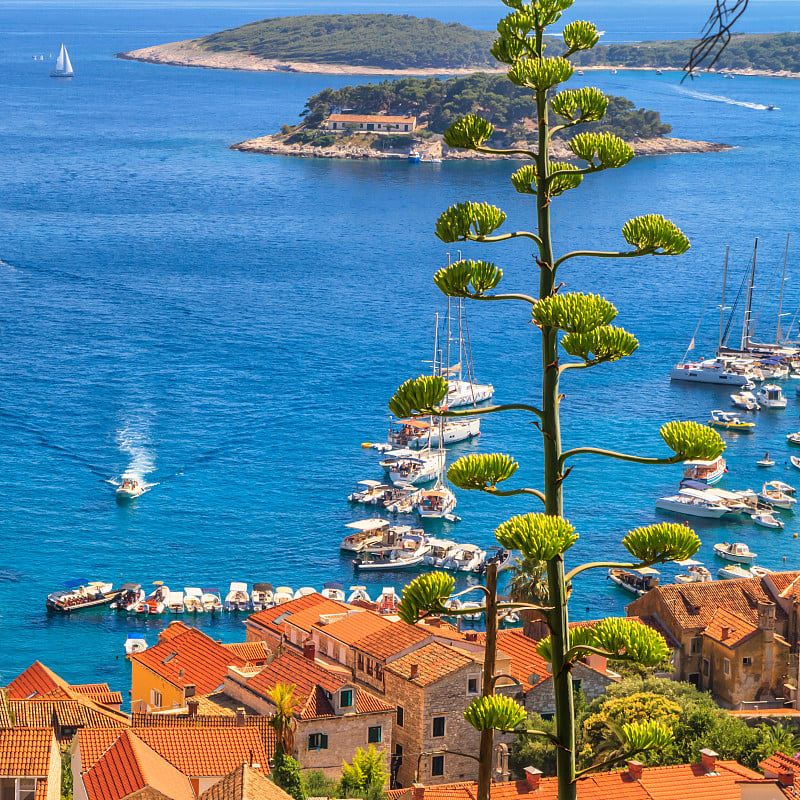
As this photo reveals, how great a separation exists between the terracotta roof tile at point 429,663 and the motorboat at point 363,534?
28938 mm

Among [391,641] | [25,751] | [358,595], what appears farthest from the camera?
[358,595]

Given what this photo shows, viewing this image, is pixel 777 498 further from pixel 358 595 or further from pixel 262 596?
pixel 262 596

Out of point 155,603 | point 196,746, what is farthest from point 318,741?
point 155,603

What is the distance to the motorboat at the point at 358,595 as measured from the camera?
5919cm

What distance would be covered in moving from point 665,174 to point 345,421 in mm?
115218

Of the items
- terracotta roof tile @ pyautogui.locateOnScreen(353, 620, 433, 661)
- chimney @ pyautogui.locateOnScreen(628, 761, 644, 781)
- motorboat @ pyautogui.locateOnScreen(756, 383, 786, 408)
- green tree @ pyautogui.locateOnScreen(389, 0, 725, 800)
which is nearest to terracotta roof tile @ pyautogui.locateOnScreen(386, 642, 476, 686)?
terracotta roof tile @ pyautogui.locateOnScreen(353, 620, 433, 661)

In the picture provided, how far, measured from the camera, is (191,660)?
44688 millimetres

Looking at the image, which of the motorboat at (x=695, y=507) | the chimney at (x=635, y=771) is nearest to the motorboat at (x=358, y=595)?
the motorboat at (x=695, y=507)

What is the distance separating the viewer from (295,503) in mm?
73438

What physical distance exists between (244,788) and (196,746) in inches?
231

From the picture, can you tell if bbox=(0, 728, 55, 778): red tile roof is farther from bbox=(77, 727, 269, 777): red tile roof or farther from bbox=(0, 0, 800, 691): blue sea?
bbox=(0, 0, 800, 691): blue sea

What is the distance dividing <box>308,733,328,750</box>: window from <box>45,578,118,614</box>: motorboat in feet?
89.4

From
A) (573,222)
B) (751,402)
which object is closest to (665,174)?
(573,222)

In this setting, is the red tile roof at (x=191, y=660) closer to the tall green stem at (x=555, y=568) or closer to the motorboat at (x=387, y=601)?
the motorboat at (x=387, y=601)
